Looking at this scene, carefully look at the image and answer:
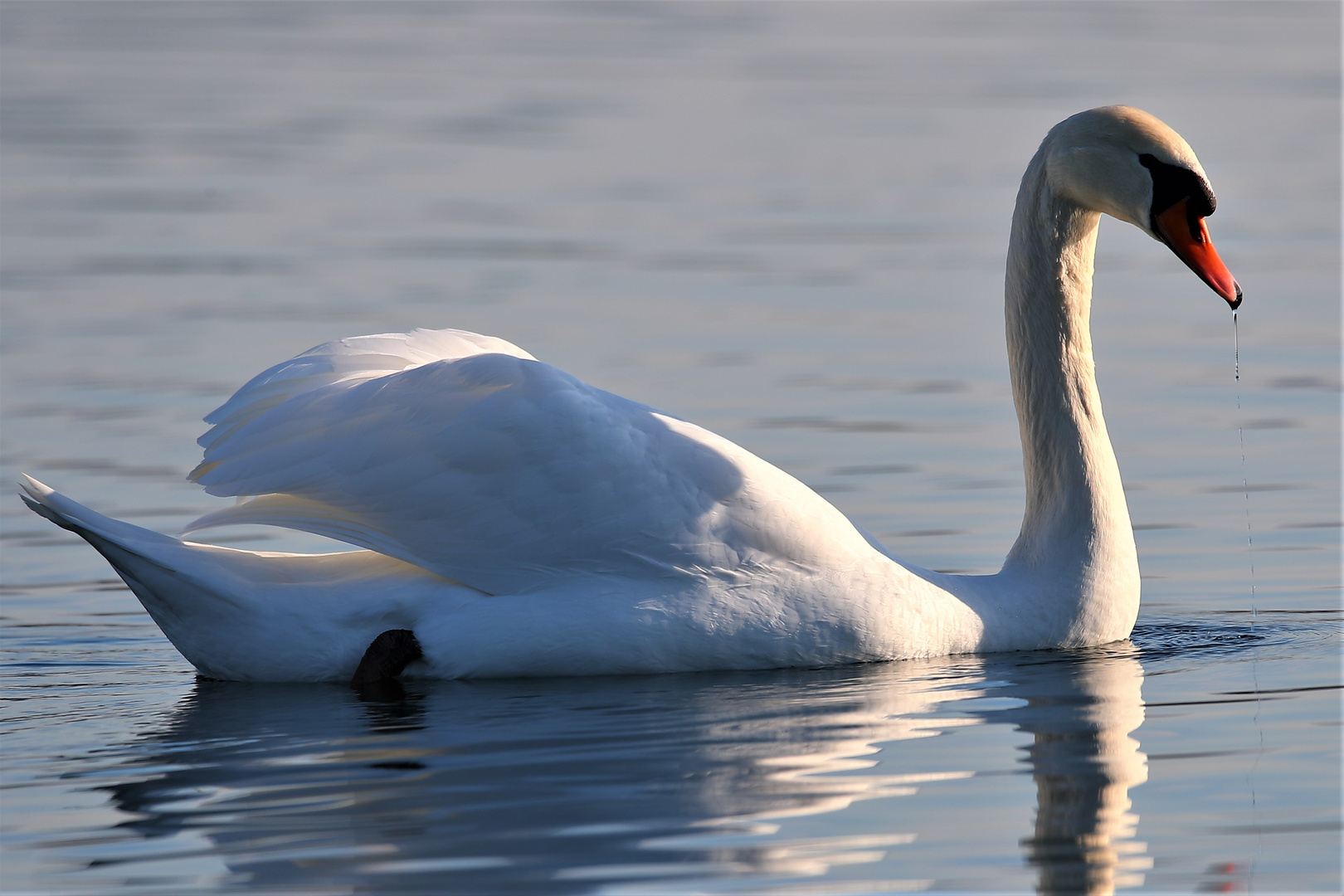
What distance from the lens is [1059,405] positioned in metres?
9.05

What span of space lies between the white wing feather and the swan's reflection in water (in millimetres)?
484

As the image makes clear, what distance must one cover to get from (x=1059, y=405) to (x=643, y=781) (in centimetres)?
316

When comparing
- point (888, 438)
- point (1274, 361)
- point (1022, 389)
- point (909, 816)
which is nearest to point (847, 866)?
point (909, 816)

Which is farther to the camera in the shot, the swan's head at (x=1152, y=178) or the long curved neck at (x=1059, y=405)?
the long curved neck at (x=1059, y=405)

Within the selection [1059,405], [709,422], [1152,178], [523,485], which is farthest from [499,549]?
[709,422]

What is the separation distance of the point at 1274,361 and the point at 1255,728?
7.65 metres

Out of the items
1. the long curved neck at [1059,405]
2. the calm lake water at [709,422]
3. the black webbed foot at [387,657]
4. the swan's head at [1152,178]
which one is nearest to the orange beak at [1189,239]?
the swan's head at [1152,178]

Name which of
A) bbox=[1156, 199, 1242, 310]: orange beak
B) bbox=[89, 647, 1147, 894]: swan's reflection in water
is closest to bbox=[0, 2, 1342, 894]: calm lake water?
bbox=[89, 647, 1147, 894]: swan's reflection in water

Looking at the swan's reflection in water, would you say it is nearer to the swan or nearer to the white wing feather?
the swan

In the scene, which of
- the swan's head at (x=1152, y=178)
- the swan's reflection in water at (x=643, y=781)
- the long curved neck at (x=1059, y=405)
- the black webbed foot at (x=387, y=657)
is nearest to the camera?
the swan's reflection in water at (x=643, y=781)

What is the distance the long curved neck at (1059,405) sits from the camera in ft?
28.9

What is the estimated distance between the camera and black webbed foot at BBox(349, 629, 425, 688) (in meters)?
7.85

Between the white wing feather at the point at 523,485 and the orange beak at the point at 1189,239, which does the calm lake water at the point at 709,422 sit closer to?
the white wing feather at the point at 523,485

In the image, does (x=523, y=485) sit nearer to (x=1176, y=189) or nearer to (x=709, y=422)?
(x=1176, y=189)
